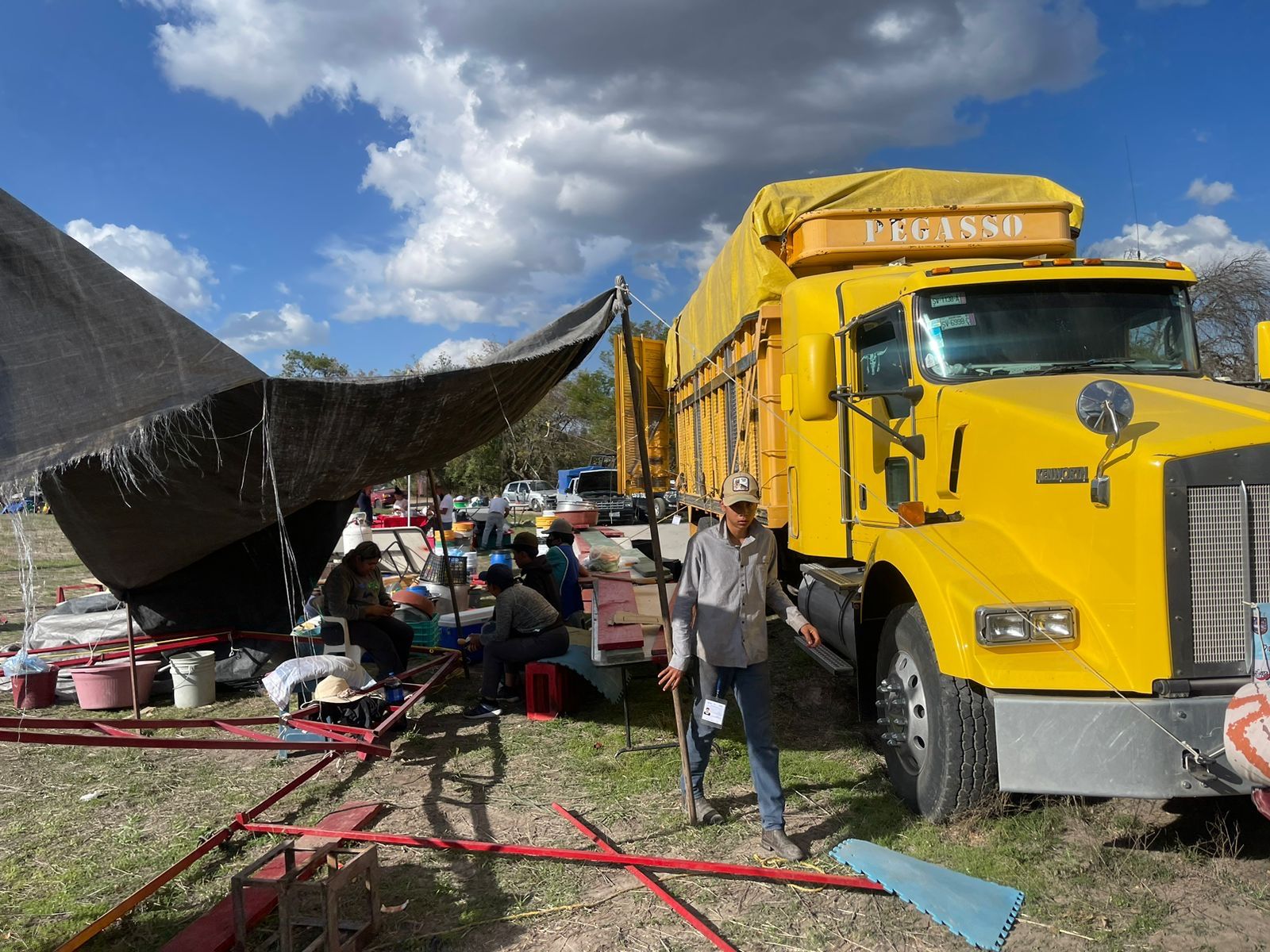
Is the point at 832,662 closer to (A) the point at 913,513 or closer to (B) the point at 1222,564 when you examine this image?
(A) the point at 913,513

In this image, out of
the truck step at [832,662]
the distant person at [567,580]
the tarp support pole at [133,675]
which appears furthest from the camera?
the distant person at [567,580]

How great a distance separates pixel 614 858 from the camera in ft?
12.5

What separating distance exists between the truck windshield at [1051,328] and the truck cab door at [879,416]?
0.24 meters

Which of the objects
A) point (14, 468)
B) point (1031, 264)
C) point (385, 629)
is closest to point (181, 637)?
point (385, 629)

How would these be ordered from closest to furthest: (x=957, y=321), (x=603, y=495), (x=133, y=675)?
(x=957, y=321) < (x=133, y=675) < (x=603, y=495)

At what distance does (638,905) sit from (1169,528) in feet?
8.54

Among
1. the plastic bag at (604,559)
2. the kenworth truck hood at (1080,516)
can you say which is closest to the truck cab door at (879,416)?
the kenworth truck hood at (1080,516)

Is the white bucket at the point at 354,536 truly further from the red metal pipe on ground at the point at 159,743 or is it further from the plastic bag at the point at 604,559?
the red metal pipe on ground at the point at 159,743

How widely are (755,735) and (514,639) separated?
277cm

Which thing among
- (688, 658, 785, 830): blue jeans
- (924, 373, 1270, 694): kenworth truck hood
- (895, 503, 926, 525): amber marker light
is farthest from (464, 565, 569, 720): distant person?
(924, 373, 1270, 694): kenworth truck hood

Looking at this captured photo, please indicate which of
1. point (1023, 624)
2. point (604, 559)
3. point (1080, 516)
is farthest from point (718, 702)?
point (604, 559)

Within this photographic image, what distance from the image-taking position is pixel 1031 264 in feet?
16.1

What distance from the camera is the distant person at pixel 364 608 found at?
6.95 m

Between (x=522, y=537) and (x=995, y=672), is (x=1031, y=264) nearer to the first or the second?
(x=995, y=672)
